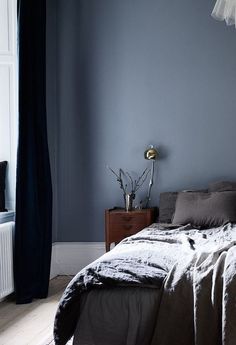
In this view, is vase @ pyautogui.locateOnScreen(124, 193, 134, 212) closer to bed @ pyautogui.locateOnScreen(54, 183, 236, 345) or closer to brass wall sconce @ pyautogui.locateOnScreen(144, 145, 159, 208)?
brass wall sconce @ pyautogui.locateOnScreen(144, 145, 159, 208)

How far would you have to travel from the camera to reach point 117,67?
4.57 meters

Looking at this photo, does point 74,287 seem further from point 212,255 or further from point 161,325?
point 212,255

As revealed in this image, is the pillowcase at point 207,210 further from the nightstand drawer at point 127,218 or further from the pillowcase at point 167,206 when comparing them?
the nightstand drawer at point 127,218

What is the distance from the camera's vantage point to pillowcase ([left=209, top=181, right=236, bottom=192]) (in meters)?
4.02

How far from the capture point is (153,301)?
2020 millimetres

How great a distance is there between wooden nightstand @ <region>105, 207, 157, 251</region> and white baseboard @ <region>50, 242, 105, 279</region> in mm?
488

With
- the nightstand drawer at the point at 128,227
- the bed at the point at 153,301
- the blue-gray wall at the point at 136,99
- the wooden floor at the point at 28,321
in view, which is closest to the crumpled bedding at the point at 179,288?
the bed at the point at 153,301

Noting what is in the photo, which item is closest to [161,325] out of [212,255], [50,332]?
[212,255]

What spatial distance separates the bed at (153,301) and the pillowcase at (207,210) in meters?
1.35

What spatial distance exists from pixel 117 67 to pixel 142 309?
3.02 metres

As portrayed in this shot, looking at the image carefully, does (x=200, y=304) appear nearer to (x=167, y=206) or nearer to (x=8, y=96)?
(x=167, y=206)

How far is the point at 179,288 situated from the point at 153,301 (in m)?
0.13

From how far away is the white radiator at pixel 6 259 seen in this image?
357 cm

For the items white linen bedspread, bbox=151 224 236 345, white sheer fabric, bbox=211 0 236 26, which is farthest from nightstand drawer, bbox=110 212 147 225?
white linen bedspread, bbox=151 224 236 345
